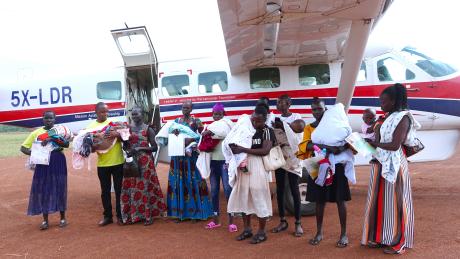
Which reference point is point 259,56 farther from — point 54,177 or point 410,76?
point 54,177

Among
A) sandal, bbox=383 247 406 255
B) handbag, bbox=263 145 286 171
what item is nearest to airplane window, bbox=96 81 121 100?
handbag, bbox=263 145 286 171

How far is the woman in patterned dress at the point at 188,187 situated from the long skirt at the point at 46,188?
5.94 ft

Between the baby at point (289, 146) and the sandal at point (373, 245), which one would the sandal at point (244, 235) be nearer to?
the baby at point (289, 146)

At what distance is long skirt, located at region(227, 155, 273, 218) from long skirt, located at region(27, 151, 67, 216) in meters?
3.08

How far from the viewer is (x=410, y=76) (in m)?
7.30

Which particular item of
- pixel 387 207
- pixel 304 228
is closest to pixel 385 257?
pixel 387 207

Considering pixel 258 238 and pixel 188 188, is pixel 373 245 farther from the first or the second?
pixel 188 188

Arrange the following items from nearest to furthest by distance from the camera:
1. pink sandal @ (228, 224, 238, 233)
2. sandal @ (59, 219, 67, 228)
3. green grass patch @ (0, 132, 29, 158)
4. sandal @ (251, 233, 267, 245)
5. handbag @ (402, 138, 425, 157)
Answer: handbag @ (402, 138, 425, 157) → sandal @ (251, 233, 267, 245) → pink sandal @ (228, 224, 238, 233) → sandal @ (59, 219, 67, 228) → green grass patch @ (0, 132, 29, 158)

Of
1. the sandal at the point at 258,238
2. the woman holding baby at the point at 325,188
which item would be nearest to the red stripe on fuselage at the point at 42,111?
the sandal at the point at 258,238

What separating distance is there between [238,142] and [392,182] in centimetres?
181

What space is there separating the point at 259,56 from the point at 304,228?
3147mm

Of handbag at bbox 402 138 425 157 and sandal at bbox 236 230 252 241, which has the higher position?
handbag at bbox 402 138 425 157

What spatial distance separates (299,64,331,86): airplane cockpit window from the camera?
7625mm

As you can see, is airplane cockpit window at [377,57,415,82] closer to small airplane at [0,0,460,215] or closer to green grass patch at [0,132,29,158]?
small airplane at [0,0,460,215]
